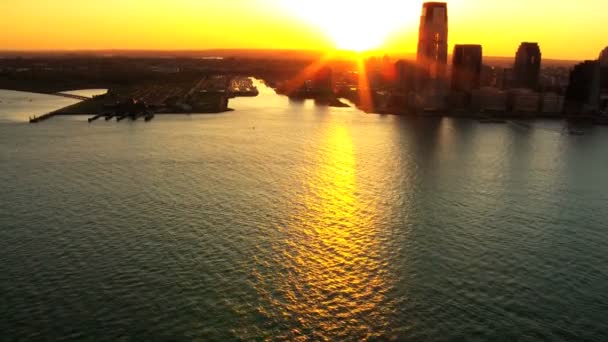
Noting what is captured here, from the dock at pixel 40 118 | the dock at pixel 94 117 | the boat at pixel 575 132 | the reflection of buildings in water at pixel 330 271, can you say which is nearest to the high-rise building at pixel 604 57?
the boat at pixel 575 132

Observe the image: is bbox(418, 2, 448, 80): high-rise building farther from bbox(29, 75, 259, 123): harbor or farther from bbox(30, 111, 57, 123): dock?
bbox(30, 111, 57, 123): dock

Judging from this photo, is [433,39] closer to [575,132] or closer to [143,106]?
[575,132]

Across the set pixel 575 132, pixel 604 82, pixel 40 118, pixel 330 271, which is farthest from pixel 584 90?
pixel 40 118

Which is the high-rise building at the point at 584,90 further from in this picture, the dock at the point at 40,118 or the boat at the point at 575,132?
the dock at the point at 40,118

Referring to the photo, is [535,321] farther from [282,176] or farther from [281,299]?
[282,176]

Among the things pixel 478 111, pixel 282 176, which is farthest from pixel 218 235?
pixel 478 111
